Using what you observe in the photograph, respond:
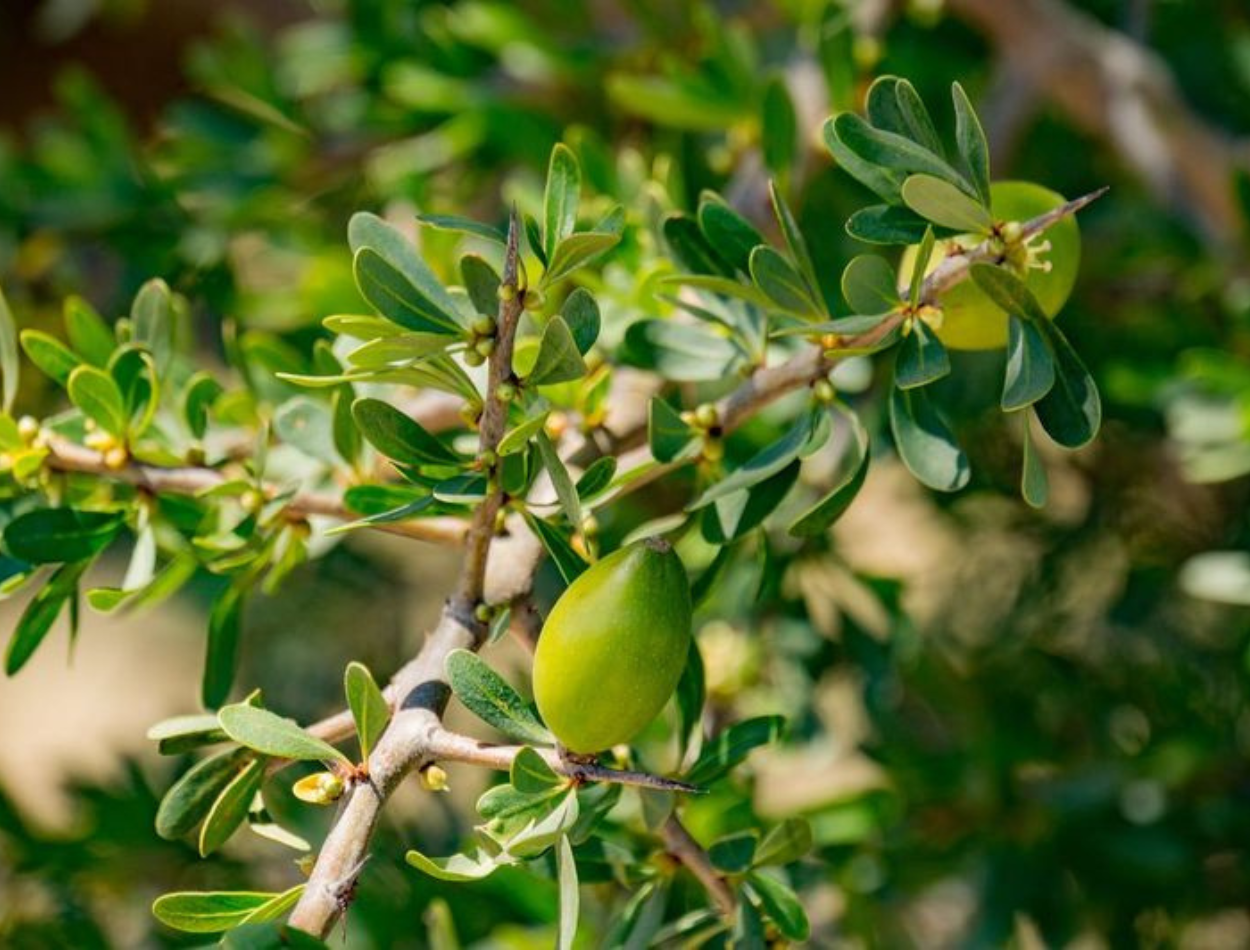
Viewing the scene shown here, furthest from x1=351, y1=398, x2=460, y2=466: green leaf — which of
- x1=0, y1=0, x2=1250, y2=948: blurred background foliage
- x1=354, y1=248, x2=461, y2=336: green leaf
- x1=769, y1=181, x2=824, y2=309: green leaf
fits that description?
x1=0, y1=0, x2=1250, y2=948: blurred background foliage

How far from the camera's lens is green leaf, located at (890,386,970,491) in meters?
0.50

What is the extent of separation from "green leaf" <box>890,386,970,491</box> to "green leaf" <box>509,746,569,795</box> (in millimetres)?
154

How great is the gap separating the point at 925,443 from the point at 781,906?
0.17m

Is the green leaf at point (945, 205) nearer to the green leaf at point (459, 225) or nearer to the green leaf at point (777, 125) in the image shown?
the green leaf at point (459, 225)

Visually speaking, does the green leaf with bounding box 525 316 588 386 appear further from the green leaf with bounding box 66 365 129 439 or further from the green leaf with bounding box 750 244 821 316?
the green leaf with bounding box 66 365 129 439

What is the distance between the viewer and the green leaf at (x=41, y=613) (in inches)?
22.1

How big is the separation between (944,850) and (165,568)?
0.60m

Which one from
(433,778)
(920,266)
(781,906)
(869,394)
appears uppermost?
(920,266)

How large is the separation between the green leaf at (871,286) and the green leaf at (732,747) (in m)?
0.15

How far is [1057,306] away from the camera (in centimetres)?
50

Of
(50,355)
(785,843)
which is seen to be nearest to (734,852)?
(785,843)

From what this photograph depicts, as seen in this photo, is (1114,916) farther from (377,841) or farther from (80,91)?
(80,91)

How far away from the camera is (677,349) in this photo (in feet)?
1.89

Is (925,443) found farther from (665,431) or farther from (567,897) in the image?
(567,897)
